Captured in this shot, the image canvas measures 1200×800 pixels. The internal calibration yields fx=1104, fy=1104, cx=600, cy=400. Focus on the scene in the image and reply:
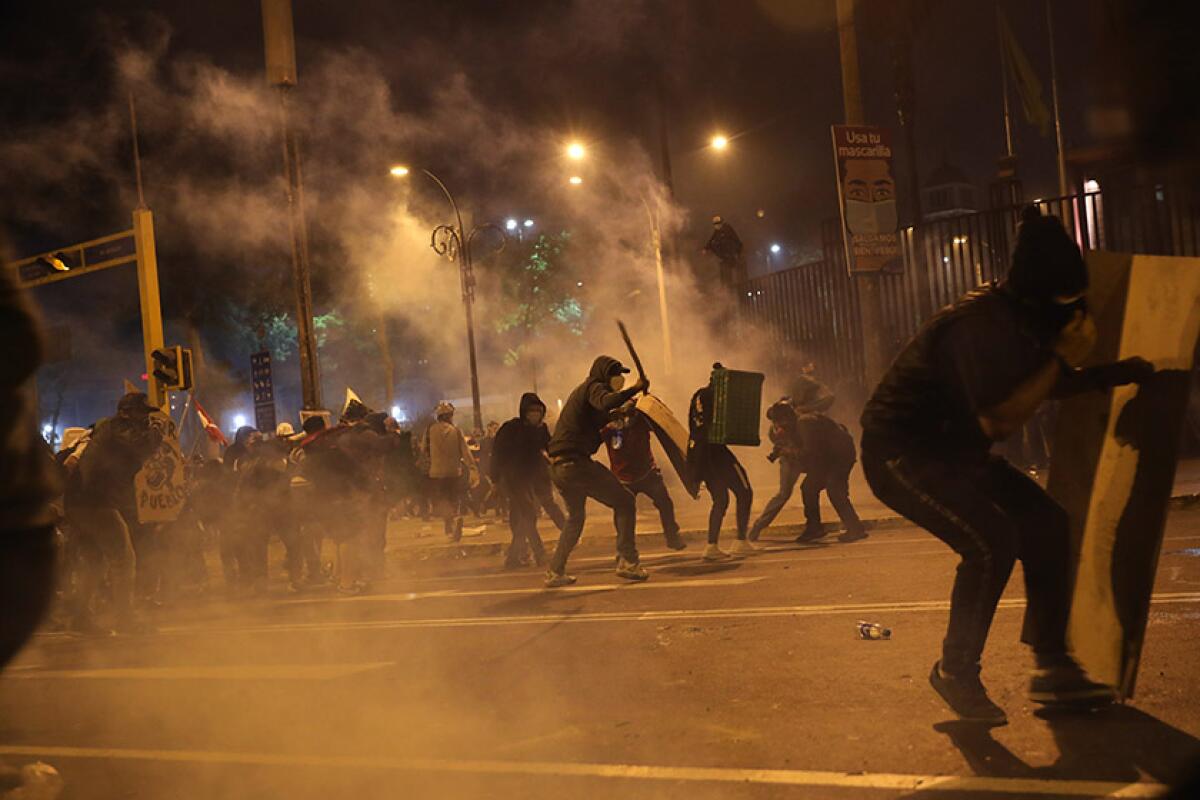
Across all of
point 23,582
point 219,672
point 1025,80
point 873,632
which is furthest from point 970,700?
point 1025,80

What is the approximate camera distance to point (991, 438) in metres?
3.74

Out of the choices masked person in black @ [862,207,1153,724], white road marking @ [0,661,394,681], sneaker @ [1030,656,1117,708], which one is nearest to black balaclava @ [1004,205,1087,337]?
masked person in black @ [862,207,1153,724]

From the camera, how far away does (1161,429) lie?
3.62 meters

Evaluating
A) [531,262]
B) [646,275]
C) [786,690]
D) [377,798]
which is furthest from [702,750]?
[531,262]

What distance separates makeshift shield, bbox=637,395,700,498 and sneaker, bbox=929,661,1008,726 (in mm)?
5845

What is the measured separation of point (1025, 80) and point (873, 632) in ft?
68.1

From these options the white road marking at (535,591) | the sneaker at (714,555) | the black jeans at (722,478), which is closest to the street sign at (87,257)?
the white road marking at (535,591)

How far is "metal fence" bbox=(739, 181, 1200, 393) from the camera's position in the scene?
1399 cm

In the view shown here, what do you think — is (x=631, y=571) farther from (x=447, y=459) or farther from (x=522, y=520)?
(x=447, y=459)

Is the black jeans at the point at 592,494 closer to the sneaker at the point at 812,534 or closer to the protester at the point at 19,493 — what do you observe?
the sneaker at the point at 812,534

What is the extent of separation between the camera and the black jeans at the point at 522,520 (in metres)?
10.7

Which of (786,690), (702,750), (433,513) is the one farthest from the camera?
(433,513)

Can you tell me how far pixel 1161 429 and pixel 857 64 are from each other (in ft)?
33.7

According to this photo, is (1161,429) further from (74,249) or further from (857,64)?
(74,249)
